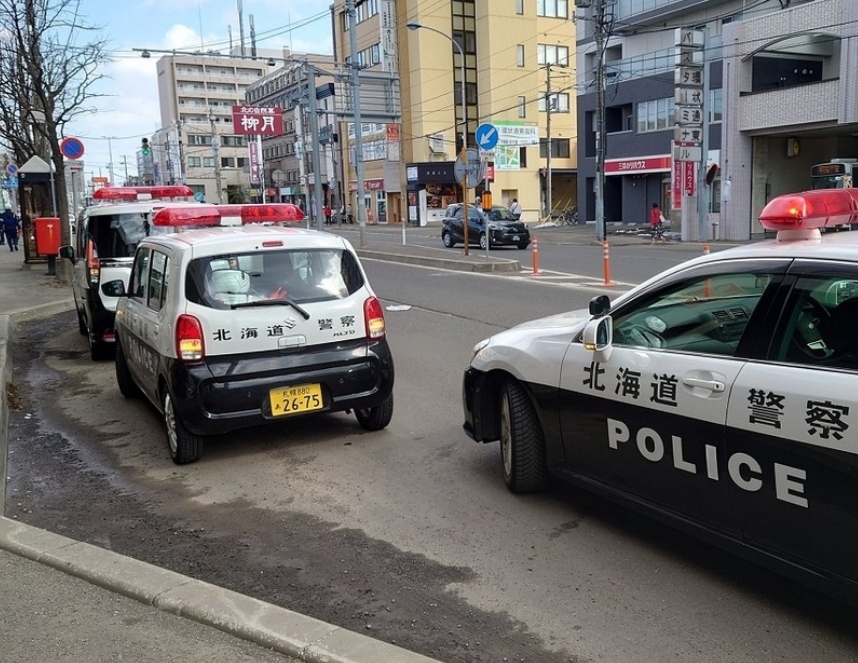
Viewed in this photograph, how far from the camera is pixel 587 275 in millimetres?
18406

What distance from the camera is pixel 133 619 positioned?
3.56 m

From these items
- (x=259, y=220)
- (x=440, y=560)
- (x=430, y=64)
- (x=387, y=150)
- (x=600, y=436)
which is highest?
(x=430, y=64)

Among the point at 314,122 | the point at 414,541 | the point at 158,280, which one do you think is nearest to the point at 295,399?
the point at 158,280

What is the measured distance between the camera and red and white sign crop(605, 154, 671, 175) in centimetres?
3953

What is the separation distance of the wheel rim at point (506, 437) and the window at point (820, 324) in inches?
75.4

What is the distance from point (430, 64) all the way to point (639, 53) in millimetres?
21577

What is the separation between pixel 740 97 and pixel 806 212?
97.4 feet

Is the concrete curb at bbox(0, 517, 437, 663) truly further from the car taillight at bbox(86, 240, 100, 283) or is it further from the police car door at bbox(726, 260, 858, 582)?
the car taillight at bbox(86, 240, 100, 283)

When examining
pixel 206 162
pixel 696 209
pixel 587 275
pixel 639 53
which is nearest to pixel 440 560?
pixel 587 275

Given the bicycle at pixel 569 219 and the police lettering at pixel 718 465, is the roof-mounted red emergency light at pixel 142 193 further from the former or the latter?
the bicycle at pixel 569 219

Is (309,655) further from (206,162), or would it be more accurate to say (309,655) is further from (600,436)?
(206,162)

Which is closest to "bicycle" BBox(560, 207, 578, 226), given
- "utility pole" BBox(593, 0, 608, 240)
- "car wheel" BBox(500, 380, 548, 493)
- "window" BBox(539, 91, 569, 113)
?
"window" BBox(539, 91, 569, 113)

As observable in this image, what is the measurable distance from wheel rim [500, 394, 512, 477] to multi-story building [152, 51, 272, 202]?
101324mm

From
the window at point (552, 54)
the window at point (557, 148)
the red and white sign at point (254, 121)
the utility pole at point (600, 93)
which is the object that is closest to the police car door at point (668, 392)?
the utility pole at point (600, 93)
